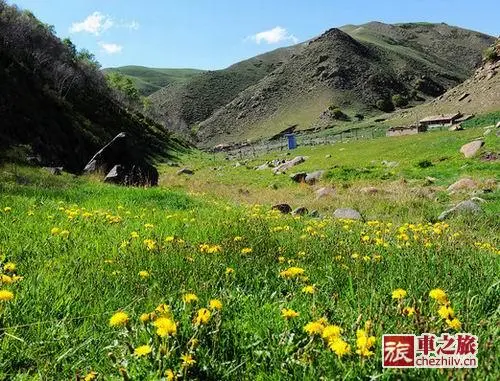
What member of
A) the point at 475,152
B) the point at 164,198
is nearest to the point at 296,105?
the point at 475,152

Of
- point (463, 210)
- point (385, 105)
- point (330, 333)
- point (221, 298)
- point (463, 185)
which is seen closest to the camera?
point (330, 333)

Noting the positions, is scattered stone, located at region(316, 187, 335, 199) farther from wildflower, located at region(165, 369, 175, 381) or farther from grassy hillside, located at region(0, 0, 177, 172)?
wildflower, located at region(165, 369, 175, 381)

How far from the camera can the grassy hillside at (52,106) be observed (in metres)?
31.1

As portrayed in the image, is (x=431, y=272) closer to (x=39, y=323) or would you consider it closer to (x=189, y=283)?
(x=189, y=283)

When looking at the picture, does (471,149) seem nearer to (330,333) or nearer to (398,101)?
(330,333)

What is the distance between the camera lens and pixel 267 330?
334 centimetres

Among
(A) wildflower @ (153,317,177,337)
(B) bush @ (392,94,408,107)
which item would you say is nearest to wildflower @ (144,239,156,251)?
(A) wildflower @ (153,317,177,337)

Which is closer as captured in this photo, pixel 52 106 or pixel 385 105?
pixel 52 106

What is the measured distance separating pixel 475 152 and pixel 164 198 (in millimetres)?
22555

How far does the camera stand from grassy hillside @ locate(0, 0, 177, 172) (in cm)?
3108

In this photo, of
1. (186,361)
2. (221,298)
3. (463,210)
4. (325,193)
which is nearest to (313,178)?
(325,193)

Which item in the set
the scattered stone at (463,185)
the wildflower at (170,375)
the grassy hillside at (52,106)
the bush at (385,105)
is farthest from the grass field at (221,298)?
A: the bush at (385,105)

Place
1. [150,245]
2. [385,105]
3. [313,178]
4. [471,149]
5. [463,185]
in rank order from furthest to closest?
[385,105], [313,178], [471,149], [463,185], [150,245]

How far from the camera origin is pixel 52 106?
126ft
